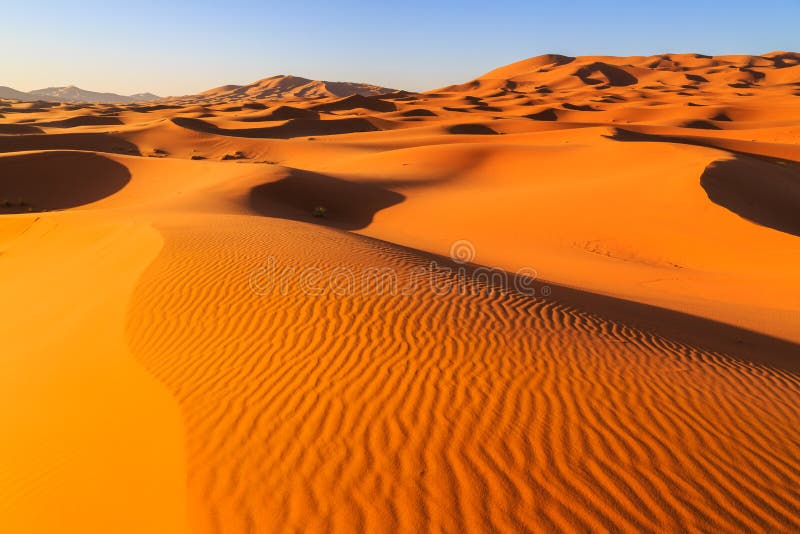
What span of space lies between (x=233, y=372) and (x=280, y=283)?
2.06m

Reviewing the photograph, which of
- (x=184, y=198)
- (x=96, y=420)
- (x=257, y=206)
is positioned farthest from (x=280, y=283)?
(x=184, y=198)

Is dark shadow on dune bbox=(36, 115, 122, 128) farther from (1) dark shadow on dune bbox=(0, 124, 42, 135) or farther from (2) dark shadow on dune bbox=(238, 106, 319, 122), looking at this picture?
(2) dark shadow on dune bbox=(238, 106, 319, 122)

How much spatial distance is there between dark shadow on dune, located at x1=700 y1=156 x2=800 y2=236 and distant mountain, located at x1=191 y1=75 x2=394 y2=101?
116877 millimetres

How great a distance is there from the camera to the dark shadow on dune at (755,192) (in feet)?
47.1

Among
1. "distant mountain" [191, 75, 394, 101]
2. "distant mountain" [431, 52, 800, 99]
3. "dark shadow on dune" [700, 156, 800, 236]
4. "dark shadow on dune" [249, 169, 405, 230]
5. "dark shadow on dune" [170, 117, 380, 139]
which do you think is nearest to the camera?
"dark shadow on dune" [700, 156, 800, 236]

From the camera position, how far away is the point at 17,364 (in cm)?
530

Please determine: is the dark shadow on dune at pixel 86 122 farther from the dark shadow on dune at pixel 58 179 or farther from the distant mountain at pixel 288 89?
the distant mountain at pixel 288 89

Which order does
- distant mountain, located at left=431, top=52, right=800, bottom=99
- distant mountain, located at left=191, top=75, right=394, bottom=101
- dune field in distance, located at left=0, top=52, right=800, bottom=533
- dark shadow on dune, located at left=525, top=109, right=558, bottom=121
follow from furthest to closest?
1. distant mountain, located at left=191, top=75, right=394, bottom=101
2. distant mountain, located at left=431, top=52, right=800, bottom=99
3. dark shadow on dune, located at left=525, top=109, right=558, bottom=121
4. dune field in distance, located at left=0, top=52, right=800, bottom=533

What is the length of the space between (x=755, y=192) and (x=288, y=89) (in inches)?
5466

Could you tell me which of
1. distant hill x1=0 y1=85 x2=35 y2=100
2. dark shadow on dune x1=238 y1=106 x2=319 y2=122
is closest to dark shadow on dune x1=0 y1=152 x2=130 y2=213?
dark shadow on dune x1=238 y1=106 x2=319 y2=122

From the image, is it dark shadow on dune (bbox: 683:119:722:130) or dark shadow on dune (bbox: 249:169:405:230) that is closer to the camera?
dark shadow on dune (bbox: 249:169:405:230)

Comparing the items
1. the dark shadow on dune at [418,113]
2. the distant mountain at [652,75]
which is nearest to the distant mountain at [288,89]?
the distant mountain at [652,75]

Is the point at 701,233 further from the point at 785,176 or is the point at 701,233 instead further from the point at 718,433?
the point at 718,433

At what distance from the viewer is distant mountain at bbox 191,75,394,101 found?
424 feet
